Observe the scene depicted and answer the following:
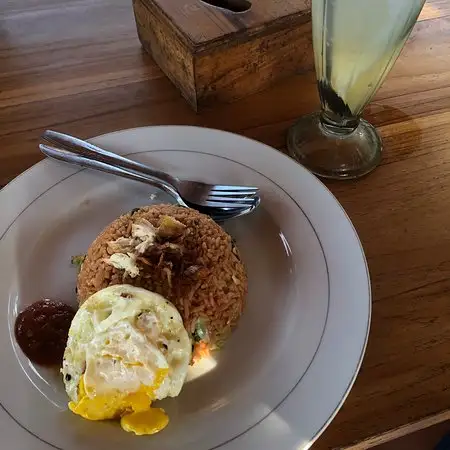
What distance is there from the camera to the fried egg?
0.70m

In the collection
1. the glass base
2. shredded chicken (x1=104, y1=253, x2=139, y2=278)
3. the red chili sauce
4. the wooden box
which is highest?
the wooden box

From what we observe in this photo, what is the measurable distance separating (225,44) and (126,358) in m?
0.64

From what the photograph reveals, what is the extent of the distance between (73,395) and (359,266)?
433mm

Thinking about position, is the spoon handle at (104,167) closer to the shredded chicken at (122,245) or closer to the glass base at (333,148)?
the shredded chicken at (122,245)

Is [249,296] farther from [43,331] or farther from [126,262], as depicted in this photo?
[43,331]

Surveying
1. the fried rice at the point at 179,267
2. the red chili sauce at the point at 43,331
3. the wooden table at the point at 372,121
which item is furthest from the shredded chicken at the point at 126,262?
the wooden table at the point at 372,121

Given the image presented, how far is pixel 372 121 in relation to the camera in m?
1.15

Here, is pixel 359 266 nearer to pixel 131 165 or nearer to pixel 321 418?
pixel 321 418

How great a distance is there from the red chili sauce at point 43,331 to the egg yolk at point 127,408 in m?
0.12

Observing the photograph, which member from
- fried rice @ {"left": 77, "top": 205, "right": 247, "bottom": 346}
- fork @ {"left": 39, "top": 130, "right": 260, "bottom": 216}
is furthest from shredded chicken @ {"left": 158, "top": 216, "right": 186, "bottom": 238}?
fork @ {"left": 39, "top": 130, "right": 260, "bottom": 216}

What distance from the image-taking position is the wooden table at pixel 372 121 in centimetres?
80

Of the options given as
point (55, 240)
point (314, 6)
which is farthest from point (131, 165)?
point (314, 6)

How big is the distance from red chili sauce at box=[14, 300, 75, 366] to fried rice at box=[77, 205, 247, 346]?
44mm

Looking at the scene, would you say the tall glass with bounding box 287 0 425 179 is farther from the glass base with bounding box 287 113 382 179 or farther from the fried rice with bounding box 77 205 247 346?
the fried rice with bounding box 77 205 247 346
